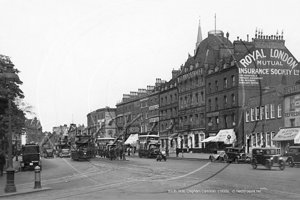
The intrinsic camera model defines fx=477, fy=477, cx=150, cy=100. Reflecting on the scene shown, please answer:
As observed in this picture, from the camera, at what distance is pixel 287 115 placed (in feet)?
182

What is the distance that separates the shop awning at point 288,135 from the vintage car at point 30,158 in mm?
26770

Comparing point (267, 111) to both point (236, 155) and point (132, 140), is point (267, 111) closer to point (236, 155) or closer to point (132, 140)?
point (236, 155)

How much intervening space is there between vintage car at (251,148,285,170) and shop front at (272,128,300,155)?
43.1 feet

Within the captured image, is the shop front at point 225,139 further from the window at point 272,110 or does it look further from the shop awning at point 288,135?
the shop awning at point 288,135

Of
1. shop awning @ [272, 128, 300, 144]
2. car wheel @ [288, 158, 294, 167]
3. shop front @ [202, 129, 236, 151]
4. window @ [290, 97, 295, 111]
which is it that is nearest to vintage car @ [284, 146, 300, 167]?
car wheel @ [288, 158, 294, 167]

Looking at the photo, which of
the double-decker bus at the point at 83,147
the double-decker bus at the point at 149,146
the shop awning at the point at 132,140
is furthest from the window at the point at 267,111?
the shop awning at the point at 132,140

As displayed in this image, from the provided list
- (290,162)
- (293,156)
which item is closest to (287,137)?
(293,156)

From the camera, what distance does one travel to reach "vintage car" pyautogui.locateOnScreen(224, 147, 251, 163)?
49.3m

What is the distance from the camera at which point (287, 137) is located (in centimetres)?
5328

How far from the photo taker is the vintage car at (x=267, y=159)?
37.2 metres

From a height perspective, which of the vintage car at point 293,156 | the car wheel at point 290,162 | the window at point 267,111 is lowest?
the car wheel at point 290,162

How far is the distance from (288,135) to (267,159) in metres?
17.1

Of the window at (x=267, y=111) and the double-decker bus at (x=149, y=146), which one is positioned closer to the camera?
the window at (x=267, y=111)

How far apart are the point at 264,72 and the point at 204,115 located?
21379 mm
